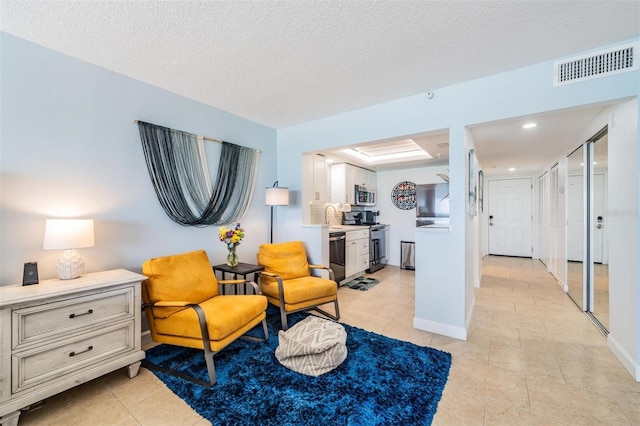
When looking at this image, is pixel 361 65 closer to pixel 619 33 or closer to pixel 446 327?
pixel 619 33

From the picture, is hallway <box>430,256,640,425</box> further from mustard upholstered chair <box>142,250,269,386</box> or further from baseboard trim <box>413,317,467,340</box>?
mustard upholstered chair <box>142,250,269,386</box>

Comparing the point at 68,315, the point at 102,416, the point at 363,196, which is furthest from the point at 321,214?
the point at 102,416

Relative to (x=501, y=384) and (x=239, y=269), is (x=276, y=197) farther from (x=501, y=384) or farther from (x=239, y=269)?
(x=501, y=384)

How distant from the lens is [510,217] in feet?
23.5

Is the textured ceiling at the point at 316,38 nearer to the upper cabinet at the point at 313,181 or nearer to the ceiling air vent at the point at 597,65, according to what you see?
the ceiling air vent at the point at 597,65

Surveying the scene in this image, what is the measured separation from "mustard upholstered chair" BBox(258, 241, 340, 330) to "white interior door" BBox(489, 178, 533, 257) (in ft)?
20.9

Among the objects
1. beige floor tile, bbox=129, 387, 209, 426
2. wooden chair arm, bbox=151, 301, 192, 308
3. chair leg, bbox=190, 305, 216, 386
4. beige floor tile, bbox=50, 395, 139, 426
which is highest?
wooden chair arm, bbox=151, 301, 192, 308

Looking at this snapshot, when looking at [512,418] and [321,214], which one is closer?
[512,418]

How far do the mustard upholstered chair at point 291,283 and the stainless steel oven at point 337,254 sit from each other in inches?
27.4

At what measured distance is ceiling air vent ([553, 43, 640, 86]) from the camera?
1.93 meters

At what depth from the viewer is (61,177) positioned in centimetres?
210

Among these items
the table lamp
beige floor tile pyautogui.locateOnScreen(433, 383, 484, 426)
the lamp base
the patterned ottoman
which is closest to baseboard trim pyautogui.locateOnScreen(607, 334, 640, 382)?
beige floor tile pyautogui.locateOnScreen(433, 383, 484, 426)

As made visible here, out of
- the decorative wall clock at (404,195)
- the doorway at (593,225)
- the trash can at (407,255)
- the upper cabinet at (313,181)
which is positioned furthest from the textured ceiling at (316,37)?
the trash can at (407,255)

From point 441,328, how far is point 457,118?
6.95 ft
